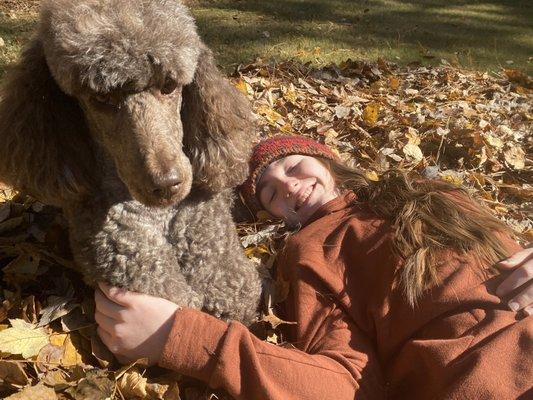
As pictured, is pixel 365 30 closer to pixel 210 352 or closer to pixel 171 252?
pixel 171 252

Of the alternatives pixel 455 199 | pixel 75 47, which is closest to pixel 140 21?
pixel 75 47

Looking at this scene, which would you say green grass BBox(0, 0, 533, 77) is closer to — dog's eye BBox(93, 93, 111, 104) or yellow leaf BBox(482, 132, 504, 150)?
yellow leaf BBox(482, 132, 504, 150)

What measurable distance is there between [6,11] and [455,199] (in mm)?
5532

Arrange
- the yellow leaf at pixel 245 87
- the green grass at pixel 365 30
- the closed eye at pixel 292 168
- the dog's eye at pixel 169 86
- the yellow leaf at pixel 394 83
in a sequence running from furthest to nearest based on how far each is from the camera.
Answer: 1. the green grass at pixel 365 30
2. the yellow leaf at pixel 394 83
3. the yellow leaf at pixel 245 87
4. the closed eye at pixel 292 168
5. the dog's eye at pixel 169 86

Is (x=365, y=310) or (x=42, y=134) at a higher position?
(x=42, y=134)

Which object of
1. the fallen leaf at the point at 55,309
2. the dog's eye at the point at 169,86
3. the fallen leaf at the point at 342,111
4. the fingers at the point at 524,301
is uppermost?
the dog's eye at the point at 169,86

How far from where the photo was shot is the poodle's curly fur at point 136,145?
5.61 ft

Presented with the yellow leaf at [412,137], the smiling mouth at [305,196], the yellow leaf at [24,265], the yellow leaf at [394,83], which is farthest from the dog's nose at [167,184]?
the yellow leaf at [394,83]

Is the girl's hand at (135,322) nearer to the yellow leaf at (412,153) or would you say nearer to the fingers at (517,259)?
the fingers at (517,259)

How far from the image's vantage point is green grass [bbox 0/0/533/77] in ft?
20.3

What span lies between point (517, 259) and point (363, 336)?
0.67 metres

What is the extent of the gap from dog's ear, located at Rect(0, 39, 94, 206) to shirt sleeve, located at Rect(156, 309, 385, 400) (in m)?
0.60

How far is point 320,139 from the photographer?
3.80m

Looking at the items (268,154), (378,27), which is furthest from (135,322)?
(378,27)
